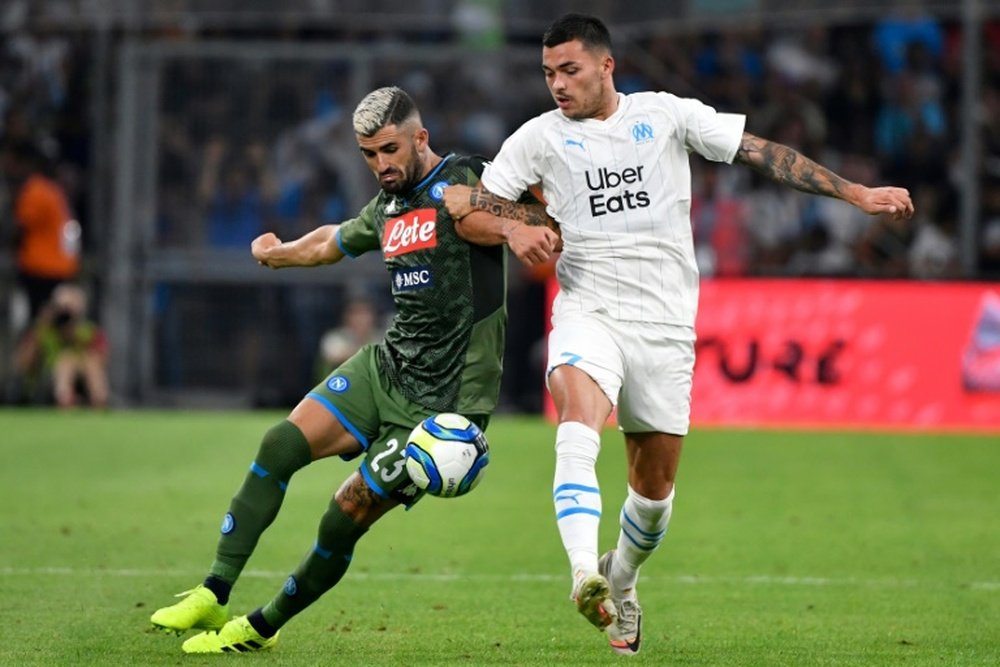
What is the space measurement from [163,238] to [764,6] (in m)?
7.12

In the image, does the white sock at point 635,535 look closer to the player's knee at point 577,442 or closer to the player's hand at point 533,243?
the player's knee at point 577,442

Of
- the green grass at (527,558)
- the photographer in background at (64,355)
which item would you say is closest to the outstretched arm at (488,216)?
the green grass at (527,558)

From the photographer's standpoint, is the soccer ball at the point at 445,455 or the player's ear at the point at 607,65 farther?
the player's ear at the point at 607,65

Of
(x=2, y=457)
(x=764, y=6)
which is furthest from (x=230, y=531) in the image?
(x=764, y=6)

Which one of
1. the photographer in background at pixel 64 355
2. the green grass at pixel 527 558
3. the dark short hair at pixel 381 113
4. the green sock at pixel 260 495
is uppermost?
the dark short hair at pixel 381 113

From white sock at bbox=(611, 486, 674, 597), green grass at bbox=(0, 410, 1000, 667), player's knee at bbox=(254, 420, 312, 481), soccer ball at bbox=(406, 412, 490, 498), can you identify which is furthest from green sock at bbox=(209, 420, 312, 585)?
white sock at bbox=(611, 486, 674, 597)

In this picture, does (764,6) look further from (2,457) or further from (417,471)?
(417,471)

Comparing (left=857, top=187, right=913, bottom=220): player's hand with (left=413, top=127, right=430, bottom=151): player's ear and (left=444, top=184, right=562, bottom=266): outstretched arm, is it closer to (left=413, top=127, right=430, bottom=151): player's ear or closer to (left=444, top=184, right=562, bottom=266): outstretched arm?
(left=444, top=184, right=562, bottom=266): outstretched arm

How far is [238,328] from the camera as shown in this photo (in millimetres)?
20203

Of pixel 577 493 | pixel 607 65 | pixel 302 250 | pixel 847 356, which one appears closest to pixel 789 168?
pixel 607 65

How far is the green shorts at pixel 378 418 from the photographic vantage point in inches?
268

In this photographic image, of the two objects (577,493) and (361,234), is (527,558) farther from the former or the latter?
(577,493)

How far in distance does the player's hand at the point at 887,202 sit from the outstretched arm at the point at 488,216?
3.79ft

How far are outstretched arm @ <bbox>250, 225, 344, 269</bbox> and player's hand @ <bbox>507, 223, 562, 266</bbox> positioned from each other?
1.09 meters
